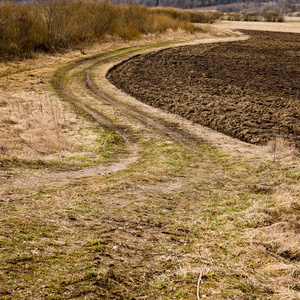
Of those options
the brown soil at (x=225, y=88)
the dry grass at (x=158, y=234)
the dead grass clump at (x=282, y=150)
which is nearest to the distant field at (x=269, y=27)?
the brown soil at (x=225, y=88)

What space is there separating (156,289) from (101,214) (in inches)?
78.4

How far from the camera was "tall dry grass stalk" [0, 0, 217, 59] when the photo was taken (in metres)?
24.1

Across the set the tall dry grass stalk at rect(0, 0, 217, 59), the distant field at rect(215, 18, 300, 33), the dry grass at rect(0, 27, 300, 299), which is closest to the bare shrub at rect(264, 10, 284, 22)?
the distant field at rect(215, 18, 300, 33)

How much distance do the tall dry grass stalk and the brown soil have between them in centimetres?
712

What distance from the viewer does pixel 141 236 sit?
477cm

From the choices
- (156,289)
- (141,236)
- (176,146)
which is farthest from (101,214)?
(176,146)

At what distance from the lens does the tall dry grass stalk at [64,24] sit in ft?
79.2

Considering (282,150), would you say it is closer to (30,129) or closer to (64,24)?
(30,129)

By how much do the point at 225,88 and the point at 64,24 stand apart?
1841 centimetres

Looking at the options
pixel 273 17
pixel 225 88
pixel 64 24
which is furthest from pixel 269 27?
pixel 225 88

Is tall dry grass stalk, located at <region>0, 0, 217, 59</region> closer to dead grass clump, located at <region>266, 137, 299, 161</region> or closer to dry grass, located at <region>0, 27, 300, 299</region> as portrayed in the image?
dead grass clump, located at <region>266, 137, 299, 161</region>

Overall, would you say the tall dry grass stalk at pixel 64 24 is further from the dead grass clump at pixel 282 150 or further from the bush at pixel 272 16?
the bush at pixel 272 16

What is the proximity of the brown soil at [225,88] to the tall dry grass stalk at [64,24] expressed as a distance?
23.3ft

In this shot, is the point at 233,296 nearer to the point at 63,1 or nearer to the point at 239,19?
the point at 63,1
